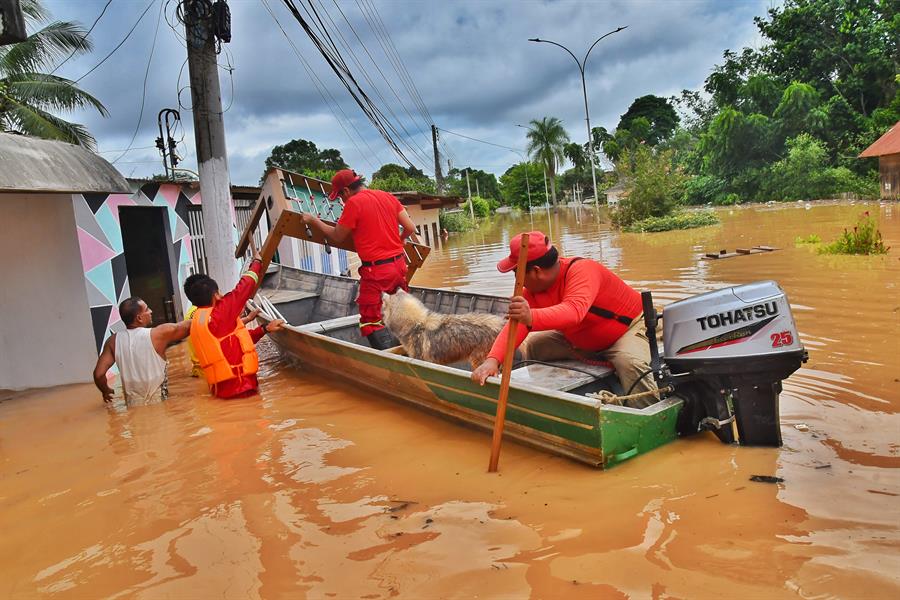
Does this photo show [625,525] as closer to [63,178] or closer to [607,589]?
[607,589]

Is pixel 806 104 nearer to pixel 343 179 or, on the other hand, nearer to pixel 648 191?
pixel 648 191

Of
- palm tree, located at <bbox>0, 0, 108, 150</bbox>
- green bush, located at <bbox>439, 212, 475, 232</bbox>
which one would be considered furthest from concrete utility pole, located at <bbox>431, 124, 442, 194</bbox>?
palm tree, located at <bbox>0, 0, 108, 150</bbox>

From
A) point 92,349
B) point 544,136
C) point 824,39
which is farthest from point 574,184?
point 92,349

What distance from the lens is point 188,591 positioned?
119 inches

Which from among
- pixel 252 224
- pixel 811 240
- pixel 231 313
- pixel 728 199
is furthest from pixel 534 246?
pixel 728 199

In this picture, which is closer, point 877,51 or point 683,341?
point 683,341

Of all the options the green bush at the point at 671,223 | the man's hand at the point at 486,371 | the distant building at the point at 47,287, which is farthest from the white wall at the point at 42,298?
the green bush at the point at 671,223

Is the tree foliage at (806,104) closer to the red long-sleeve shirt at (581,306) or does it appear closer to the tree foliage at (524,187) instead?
the red long-sleeve shirt at (581,306)

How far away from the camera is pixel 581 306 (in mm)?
4031

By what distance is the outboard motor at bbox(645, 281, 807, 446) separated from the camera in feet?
11.6

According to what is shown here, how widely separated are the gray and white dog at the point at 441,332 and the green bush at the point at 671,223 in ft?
75.5

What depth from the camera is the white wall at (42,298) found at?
7.75 m

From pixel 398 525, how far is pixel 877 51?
4277 cm

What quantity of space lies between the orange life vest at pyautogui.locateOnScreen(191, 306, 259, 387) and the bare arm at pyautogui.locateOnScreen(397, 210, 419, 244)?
6.63ft
